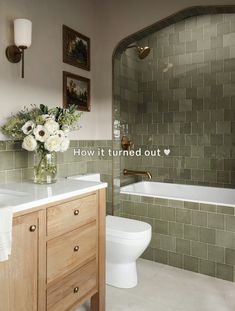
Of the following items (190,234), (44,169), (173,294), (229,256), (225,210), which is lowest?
(173,294)

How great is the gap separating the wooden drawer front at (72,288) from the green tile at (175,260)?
3.32 ft

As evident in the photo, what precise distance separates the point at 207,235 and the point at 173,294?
595 mm

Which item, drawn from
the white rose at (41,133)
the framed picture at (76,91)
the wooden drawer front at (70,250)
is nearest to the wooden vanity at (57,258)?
the wooden drawer front at (70,250)

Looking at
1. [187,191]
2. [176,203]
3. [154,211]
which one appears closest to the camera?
[176,203]

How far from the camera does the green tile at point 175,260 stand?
258 centimetres

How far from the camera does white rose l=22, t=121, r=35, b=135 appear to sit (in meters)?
1.85

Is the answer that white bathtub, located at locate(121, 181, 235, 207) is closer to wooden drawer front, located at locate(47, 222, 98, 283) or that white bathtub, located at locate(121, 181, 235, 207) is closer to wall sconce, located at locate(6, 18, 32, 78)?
wooden drawer front, located at locate(47, 222, 98, 283)

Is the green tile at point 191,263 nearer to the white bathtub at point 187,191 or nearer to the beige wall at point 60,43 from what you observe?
the white bathtub at point 187,191

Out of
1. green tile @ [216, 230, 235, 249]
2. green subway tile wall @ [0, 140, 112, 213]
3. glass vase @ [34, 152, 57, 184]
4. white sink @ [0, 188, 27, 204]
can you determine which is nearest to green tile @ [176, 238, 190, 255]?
green tile @ [216, 230, 235, 249]

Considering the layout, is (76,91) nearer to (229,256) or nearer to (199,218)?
(199,218)

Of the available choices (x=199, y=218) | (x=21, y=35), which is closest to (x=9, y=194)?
(x=21, y=35)

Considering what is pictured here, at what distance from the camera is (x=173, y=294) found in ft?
7.04

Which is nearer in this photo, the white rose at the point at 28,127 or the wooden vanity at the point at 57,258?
the wooden vanity at the point at 57,258

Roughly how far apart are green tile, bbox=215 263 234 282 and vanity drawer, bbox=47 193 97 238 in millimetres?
1299
